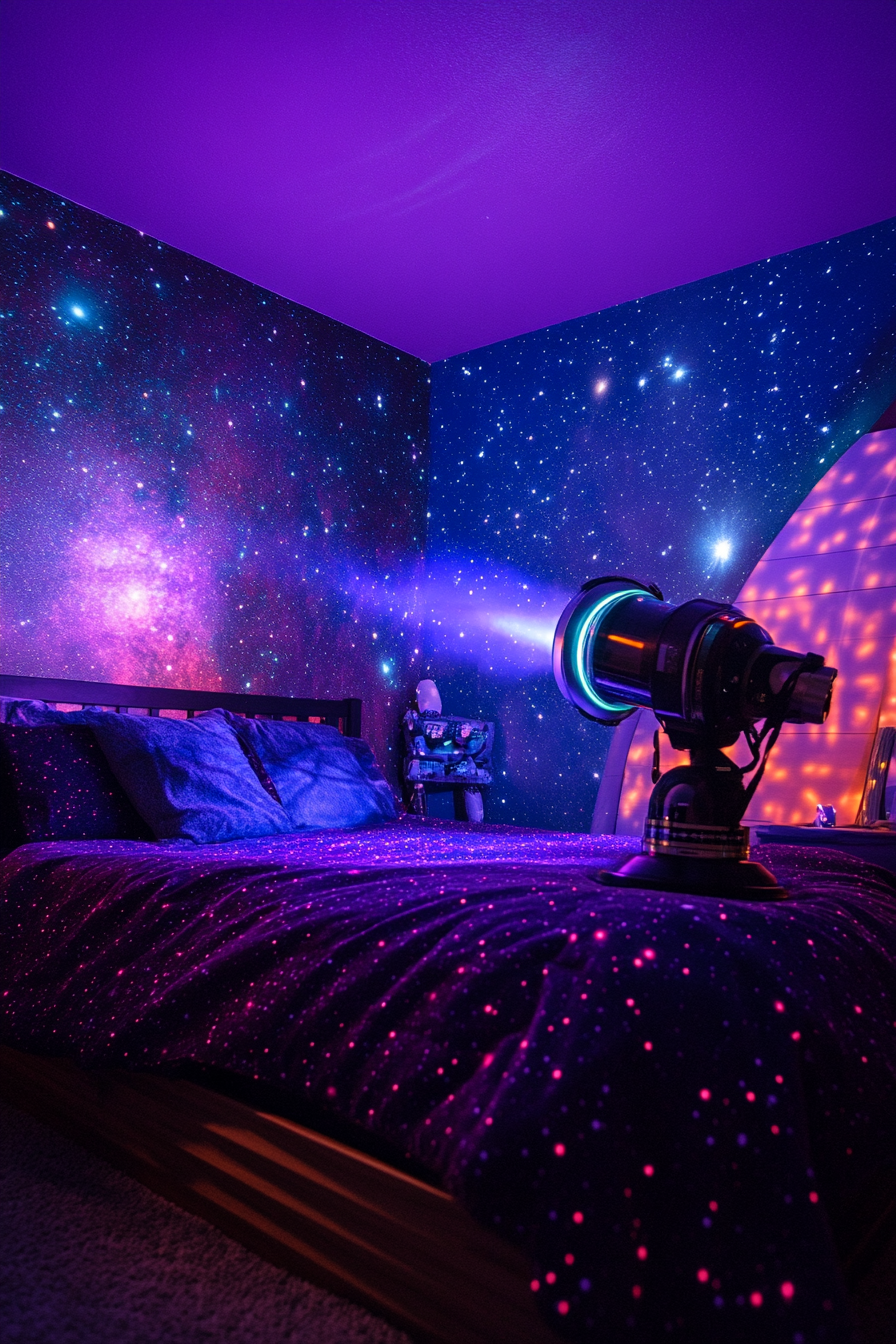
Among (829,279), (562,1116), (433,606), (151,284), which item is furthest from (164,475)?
(562,1116)

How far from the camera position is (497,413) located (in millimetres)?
3850

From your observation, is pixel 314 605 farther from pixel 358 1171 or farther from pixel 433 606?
pixel 358 1171

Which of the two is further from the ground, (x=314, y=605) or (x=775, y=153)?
(x=775, y=153)

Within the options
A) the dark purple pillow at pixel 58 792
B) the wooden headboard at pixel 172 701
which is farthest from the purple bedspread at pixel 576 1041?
the wooden headboard at pixel 172 701

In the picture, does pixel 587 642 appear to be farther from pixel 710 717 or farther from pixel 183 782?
pixel 183 782

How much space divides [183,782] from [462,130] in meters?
1.95

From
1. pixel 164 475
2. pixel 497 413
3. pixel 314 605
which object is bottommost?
pixel 314 605

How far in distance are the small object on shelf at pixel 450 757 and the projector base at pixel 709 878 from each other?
2.39 metres

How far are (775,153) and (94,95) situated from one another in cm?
190

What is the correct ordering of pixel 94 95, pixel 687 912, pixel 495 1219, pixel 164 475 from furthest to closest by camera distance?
pixel 164 475
pixel 94 95
pixel 687 912
pixel 495 1219

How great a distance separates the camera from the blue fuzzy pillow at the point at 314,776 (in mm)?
2496

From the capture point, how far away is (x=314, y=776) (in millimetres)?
2586

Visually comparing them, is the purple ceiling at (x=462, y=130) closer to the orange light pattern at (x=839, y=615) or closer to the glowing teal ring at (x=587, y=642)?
the orange light pattern at (x=839, y=615)

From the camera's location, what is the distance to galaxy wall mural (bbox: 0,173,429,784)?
2.67 meters
